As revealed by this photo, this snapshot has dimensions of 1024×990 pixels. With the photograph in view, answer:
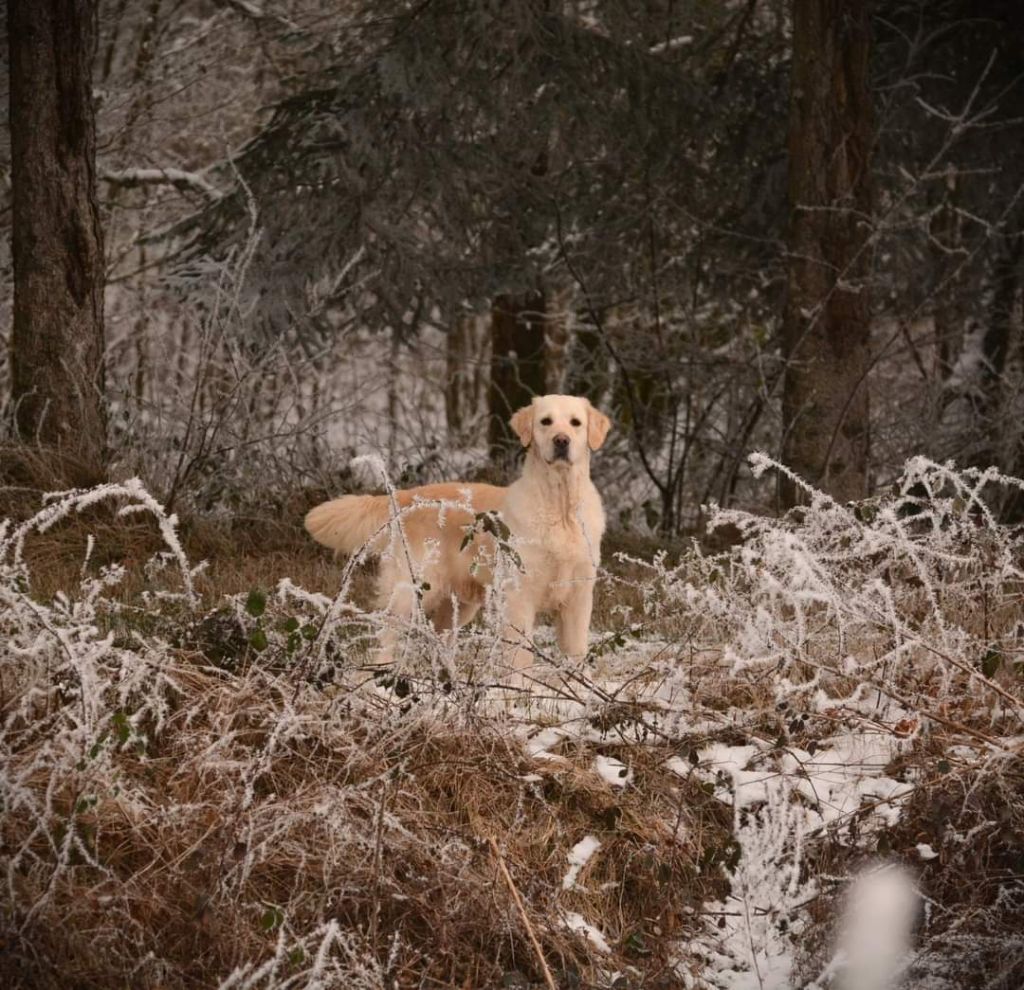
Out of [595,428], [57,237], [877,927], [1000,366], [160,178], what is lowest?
[877,927]

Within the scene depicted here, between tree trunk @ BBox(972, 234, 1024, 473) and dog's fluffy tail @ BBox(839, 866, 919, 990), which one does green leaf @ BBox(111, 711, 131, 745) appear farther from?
tree trunk @ BBox(972, 234, 1024, 473)

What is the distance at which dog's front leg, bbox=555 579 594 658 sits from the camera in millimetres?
5562

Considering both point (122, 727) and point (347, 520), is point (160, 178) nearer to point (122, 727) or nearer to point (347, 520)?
point (347, 520)

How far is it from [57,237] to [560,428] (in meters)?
3.82

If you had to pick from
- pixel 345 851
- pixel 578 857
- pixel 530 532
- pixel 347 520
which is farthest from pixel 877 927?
pixel 347 520

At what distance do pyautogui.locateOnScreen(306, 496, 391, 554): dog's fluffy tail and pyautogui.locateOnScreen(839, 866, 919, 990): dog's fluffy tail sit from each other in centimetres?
267

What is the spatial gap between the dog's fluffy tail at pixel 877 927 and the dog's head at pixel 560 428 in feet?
7.18

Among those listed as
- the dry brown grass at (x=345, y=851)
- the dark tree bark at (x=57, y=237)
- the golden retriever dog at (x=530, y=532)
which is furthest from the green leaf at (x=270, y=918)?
the dark tree bark at (x=57, y=237)

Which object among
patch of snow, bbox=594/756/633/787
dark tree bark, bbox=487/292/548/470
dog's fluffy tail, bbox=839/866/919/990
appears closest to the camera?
dog's fluffy tail, bbox=839/866/919/990

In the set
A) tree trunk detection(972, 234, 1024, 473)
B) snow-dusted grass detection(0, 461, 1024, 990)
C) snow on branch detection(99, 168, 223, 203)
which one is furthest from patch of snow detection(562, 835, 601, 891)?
snow on branch detection(99, 168, 223, 203)

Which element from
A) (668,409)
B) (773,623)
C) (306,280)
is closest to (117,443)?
(306,280)

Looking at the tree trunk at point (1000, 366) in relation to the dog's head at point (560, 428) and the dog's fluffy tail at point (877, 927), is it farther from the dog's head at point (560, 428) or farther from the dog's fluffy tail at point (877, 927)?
the dog's fluffy tail at point (877, 927)

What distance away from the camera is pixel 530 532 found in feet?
18.1

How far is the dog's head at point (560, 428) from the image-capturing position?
18.2ft
